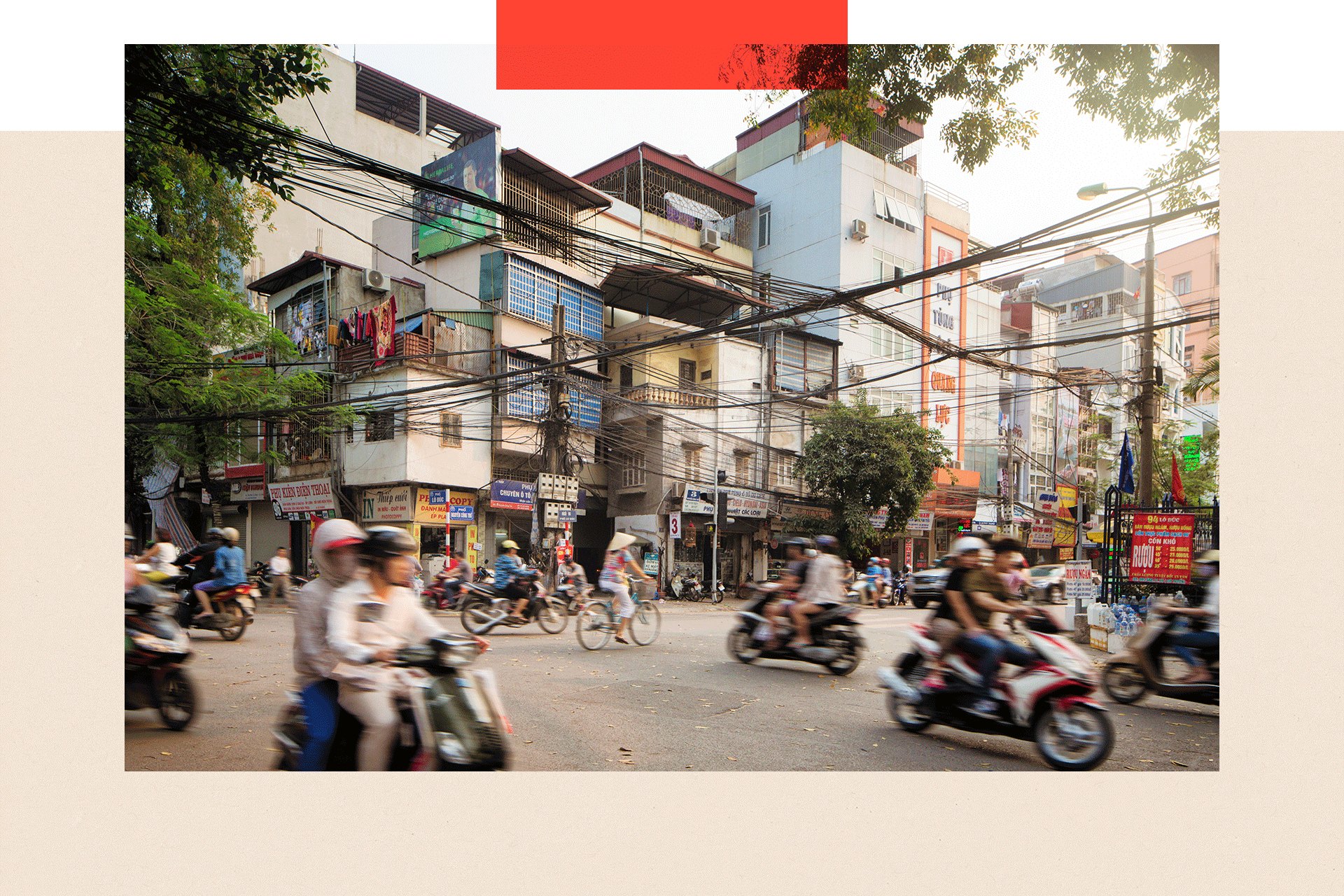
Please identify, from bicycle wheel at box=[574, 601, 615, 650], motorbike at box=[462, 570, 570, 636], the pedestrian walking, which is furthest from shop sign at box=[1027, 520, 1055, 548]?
the pedestrian walking

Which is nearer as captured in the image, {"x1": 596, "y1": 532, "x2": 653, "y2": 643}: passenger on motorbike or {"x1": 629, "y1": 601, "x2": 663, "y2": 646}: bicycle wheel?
{"x1": 596, "y1": 532, "x2": 653, "y2": 643}: passenger on motorbike

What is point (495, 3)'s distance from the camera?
501cm

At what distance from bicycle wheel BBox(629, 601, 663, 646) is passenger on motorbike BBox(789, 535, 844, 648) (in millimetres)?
2666

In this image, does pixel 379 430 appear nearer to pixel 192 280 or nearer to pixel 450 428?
pixel 450 428

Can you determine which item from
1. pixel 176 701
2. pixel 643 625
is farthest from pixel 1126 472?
pixel 176 701

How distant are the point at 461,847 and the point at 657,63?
5149mm

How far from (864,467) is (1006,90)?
18.0 meters

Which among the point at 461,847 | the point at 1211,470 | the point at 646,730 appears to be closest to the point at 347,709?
the point at 461,847

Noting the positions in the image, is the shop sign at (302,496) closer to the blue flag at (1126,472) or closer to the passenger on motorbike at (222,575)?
the passenger on motorbike at (222,575)

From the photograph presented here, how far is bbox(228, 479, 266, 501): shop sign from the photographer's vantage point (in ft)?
61.1

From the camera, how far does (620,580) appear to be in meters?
9.88

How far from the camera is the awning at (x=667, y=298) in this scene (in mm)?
22547

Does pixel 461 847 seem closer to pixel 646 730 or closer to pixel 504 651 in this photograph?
pixel 646 730

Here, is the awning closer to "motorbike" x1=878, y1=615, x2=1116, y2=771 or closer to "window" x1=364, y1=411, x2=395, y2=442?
"window" x1=364, y1=411, x2=395, y2=442
